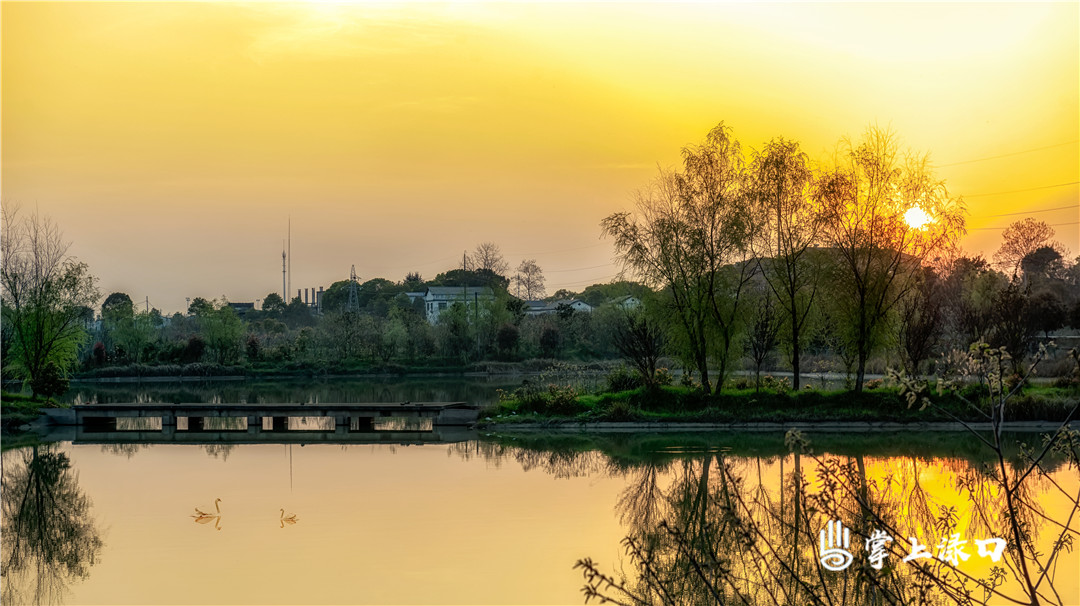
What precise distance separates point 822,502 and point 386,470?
17.4m

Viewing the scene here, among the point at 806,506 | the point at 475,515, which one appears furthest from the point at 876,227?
the point at 806,506

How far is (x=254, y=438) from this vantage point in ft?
90.4

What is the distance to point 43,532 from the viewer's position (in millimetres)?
15508

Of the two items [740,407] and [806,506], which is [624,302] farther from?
[806,506]

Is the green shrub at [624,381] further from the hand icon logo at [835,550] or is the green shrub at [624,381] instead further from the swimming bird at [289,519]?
the hand icon logo at [835,550]

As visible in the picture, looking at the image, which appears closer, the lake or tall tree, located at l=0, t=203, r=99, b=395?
the lake

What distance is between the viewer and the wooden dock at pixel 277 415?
93.2 ft

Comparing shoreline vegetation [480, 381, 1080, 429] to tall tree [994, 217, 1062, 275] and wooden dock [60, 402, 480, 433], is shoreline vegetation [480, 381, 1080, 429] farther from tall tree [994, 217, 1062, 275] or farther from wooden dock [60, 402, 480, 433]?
tall tree [994, 217, 1062, 275]

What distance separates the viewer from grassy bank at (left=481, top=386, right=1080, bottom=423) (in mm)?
26016

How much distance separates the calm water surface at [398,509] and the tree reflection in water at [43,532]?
5cm

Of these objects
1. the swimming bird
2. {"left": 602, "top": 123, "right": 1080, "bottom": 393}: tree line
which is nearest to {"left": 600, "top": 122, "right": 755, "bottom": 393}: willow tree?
{"left": 602, "top": 123, "right": 1080, "bottom": 393}: tree line

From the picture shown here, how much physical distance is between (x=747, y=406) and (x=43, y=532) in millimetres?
18069

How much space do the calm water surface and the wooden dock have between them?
114 inches

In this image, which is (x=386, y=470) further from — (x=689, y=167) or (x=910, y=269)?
(x=910, y=269)
